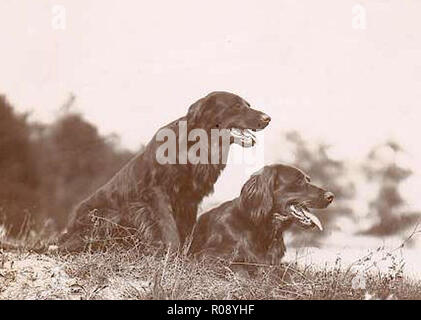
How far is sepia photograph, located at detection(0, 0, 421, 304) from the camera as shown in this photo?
13.4 feet

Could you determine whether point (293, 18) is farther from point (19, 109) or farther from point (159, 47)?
point (19, 109)

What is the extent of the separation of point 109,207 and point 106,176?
0.24 meters

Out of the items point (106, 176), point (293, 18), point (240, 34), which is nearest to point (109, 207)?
point (106, 176)

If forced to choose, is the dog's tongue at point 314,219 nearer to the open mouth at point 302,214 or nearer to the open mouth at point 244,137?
the open mouth at point 302,214

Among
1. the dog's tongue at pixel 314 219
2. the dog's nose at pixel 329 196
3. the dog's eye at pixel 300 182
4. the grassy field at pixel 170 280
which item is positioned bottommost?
the grassy field at pixel 170 280

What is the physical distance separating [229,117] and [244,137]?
0.56ft

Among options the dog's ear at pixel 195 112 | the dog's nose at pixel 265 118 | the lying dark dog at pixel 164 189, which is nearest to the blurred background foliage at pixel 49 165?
the lying dark dog at pixel 164 189

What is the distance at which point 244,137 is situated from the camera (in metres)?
4.23

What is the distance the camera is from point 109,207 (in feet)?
13.7

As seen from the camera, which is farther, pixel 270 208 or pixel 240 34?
pixel 240 34

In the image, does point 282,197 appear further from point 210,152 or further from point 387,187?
point 387,187

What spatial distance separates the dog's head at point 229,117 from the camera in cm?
416

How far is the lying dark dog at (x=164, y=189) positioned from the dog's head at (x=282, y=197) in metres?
0.25

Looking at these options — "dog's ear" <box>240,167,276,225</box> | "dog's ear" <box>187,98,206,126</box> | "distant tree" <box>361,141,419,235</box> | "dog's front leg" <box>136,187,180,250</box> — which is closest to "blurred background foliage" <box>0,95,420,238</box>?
"distant tree" <box>361,141,419,235</box>
